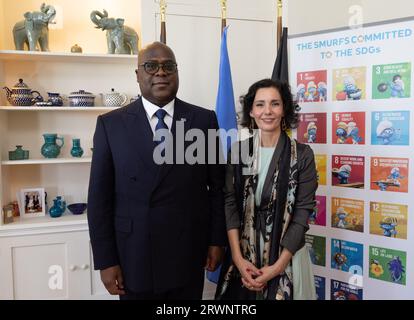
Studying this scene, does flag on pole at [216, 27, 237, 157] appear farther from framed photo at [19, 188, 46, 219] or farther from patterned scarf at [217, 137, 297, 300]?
framed photo at [19, 188, 46, 219]

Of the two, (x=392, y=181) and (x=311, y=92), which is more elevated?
(x=311, y=92)

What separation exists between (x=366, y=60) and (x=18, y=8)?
88.7 inches

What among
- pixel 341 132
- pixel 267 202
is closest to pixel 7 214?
pixel 267 202

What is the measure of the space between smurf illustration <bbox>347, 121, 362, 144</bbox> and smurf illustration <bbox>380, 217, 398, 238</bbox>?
1.40 feet

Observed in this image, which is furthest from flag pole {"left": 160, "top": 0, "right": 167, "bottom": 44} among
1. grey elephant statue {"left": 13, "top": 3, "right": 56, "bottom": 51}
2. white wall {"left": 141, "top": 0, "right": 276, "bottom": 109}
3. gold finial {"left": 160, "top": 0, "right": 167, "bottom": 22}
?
grey elephant statue {"left": 13, "top": 3, "right": 56, "bottom": 51}

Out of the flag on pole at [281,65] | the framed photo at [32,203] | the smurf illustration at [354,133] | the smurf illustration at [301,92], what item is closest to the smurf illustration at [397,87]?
the smurf illustration at [354,133]

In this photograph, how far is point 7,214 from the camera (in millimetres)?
2434

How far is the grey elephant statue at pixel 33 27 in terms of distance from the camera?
2.41 m

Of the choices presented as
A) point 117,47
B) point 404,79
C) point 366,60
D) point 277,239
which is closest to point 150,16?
point 117,47

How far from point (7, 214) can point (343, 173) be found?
2.05 m

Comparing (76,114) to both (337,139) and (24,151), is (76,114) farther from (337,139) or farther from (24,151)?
(337,139)

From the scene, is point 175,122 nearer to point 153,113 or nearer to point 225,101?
point 153,113

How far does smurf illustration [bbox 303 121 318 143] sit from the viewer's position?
87.6 inches

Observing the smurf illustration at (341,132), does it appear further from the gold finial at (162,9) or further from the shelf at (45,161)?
the shelf at (45,161)
